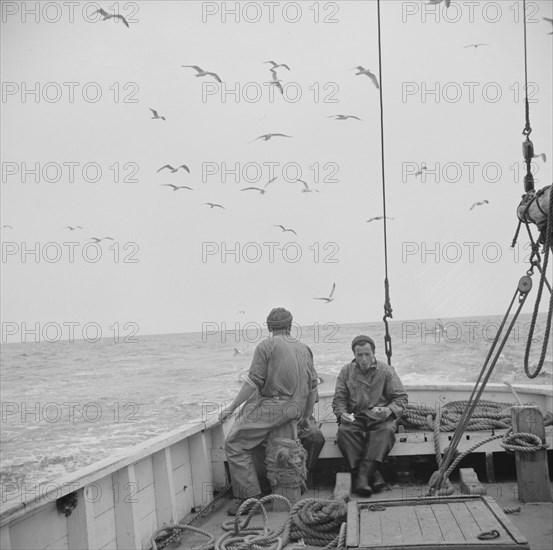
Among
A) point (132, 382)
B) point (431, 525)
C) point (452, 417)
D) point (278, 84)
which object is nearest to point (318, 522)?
point (431, 525)

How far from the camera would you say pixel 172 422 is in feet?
62.0

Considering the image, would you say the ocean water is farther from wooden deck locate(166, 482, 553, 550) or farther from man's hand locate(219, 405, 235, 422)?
wooden deck locate(166, 482, 553, 550)

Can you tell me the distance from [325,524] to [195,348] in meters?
39.5

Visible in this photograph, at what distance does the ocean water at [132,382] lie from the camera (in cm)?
1627

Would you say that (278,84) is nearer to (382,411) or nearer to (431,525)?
(382,411)

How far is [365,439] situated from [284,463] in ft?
2.39

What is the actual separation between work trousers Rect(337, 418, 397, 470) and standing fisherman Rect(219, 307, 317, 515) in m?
0.47

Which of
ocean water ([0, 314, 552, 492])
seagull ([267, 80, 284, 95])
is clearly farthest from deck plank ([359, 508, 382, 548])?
seagull ([267, 80, 284, 95])

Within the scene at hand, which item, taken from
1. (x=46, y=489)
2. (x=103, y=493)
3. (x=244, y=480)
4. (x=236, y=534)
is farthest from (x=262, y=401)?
(x=46, y=489)

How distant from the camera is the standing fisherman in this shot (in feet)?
15.4

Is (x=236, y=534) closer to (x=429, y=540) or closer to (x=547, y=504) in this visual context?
(x=429, y=540)

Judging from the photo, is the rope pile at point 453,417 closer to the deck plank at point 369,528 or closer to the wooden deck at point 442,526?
the wooden deck at point 442,526

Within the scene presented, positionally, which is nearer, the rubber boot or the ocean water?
the rubber boot

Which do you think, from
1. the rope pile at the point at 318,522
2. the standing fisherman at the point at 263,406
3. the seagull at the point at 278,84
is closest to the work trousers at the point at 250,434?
the standing fisherman at the point at 263,406
